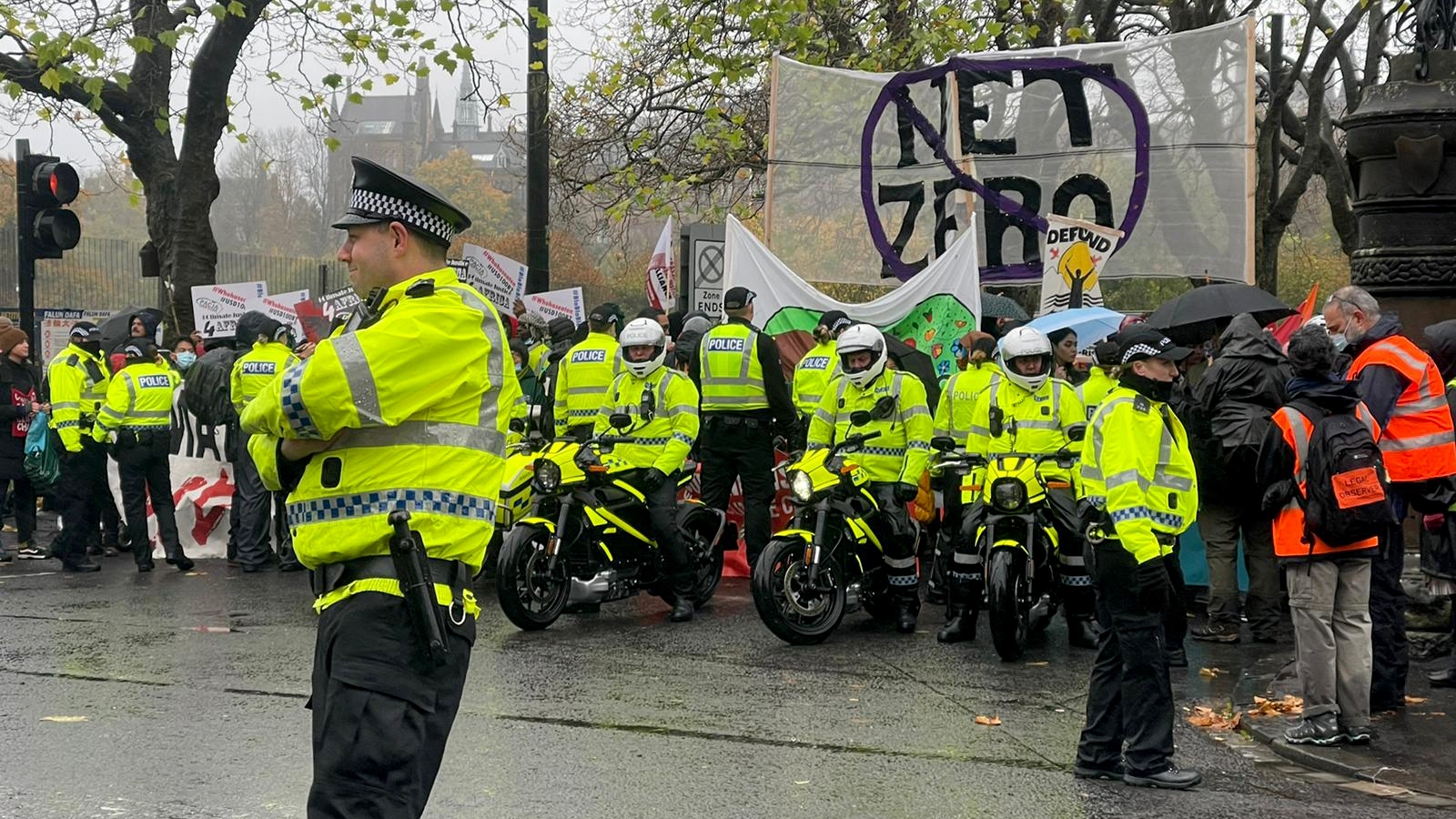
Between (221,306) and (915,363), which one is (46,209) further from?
(915,363)

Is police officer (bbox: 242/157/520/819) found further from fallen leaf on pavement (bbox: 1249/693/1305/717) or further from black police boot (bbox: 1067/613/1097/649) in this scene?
black police boot (bbox: 1067/613/1097/649)

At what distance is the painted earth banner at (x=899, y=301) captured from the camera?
13.7 meters

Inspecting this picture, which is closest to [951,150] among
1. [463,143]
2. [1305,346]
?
[1305,346]

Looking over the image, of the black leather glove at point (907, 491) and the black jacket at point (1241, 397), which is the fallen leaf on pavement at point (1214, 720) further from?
the black leather glove at point (907, 491)

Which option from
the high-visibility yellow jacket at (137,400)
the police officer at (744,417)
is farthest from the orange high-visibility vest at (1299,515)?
the high-visibility yellow jacket at (137,400)

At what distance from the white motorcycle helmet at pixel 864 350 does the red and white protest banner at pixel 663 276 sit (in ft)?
27.1

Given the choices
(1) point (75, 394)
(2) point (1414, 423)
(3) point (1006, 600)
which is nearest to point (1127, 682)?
(2) point (1414, 423)

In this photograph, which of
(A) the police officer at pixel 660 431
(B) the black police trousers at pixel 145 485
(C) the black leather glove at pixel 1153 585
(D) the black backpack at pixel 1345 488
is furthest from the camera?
(B) the black police trousers at pixel 145 485

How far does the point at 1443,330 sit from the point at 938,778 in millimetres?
3998

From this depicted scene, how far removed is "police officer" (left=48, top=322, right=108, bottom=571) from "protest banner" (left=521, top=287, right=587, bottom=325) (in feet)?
14.4

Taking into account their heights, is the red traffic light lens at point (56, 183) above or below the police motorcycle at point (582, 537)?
above

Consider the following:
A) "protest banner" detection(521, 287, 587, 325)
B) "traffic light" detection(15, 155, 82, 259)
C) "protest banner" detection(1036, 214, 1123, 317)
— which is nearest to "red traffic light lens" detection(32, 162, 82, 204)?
"traffic light" detection(15, 155, 82, 259)

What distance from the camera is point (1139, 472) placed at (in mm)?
6523

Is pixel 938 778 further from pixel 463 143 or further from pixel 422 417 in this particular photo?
pixel 463 143
